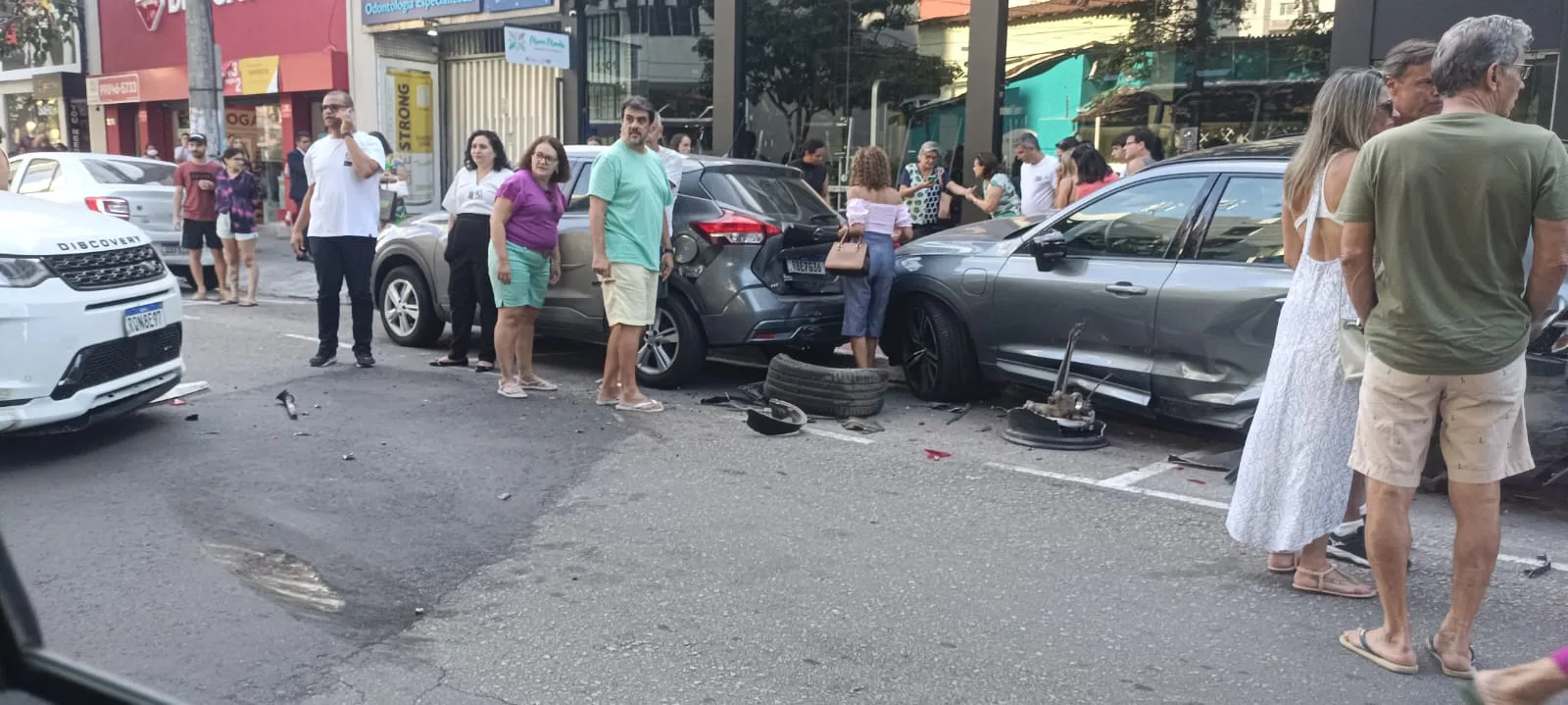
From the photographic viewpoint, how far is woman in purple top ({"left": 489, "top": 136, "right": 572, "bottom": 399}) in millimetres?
7438

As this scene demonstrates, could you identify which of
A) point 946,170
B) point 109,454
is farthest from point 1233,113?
point 109,454

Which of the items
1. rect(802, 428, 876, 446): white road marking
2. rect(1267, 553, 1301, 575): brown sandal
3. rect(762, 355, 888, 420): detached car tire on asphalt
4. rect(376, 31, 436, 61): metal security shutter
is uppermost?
rect(376, 31, 436, 61): metal security shutter

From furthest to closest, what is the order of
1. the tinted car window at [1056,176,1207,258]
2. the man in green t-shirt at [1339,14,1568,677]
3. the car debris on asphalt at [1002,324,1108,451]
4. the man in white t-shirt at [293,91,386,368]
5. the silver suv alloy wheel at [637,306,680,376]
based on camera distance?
1. the man in white t-shirt at [293,91,386,368]
2. the silver suv alloy wheel at [637,306,680,376]
3. the car debris on asphalt at [1002,324,1108,451]
4. the tinted car window at [1056,176,1207,258]
5. the man in green t-shirt at [1339,14,1568,677]

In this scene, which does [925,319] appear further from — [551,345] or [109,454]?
[109,454]

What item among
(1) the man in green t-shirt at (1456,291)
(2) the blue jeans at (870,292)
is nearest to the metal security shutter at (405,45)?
(2) the blue jeans at (870,292)

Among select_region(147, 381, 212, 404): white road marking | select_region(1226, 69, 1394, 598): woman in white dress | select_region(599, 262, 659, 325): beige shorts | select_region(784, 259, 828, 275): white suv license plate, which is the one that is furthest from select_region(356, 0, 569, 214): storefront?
select_region(1226, 69, 1394, 598): woman in white dress

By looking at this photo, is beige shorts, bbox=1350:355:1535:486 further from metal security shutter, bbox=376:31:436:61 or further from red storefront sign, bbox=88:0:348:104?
red storefront sign, bbox=88:0:348:104

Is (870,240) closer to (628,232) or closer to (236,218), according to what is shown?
(628,232)

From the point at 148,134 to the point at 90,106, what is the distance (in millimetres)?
2150

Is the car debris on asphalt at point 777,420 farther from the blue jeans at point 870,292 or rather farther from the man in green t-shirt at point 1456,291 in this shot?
the man in green t-shirt at point 1456,291

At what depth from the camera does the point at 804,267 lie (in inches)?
308

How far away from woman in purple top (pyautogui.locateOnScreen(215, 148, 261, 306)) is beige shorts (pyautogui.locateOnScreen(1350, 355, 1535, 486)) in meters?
10.8

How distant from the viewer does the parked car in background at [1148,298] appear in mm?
5844

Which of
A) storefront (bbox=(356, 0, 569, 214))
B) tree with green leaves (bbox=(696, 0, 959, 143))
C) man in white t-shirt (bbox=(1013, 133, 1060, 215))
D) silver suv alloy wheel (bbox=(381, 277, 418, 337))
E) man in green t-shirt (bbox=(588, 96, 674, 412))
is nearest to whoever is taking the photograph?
man in green t-shirt (bbox=(588, 96, 674, 412))
